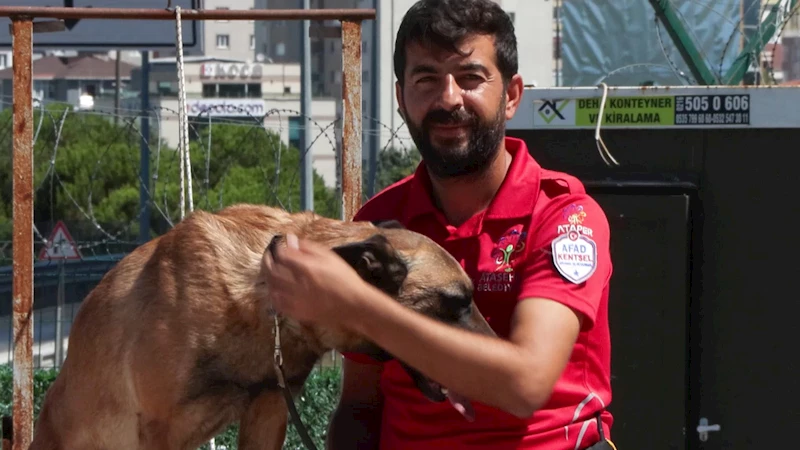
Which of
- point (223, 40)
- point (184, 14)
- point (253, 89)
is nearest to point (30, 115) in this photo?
point (184, 14)

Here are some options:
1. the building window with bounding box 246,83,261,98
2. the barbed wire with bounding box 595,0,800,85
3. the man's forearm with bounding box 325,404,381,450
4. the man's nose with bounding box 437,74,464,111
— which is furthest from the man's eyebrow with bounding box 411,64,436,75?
the building window with bounding box 246,83,261,98

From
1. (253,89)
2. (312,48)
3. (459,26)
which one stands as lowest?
(459,26)

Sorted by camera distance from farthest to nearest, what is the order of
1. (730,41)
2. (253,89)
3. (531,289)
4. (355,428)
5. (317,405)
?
(253,89) → (317,405) → (730,41) → (355,428) → (531,289)

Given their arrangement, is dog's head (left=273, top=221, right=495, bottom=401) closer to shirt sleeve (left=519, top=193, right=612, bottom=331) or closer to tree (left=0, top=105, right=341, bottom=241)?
shirt sleeve (left=519, top=193, right=612, bottom=331)

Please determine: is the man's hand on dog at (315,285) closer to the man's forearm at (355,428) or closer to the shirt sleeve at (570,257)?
the shirt sleeve at (570,257)

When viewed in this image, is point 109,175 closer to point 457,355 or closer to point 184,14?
point 184,14

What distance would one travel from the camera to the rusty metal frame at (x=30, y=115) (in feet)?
13.1

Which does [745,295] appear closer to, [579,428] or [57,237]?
[579,428]

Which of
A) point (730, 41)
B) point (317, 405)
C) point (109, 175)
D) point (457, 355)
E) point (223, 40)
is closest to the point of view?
point (457, 355)

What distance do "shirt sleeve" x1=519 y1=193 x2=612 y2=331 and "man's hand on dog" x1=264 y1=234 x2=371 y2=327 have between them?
0.45 m

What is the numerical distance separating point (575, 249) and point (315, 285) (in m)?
0.66

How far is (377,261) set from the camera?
278 centimetres

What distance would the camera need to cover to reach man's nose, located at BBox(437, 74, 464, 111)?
270 cm

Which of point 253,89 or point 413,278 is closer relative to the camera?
point 413,278
